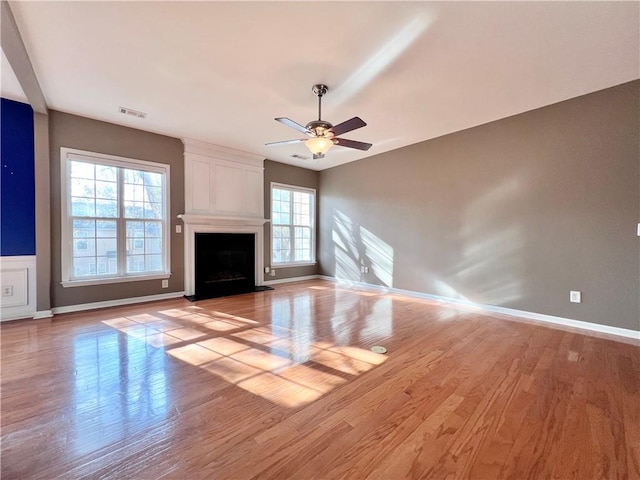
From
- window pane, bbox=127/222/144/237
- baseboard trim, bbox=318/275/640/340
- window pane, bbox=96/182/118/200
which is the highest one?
window pane, bbox=96/182/118/200

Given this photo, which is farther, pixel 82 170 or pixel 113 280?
pixel 113 280

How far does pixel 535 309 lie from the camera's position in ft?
12.1

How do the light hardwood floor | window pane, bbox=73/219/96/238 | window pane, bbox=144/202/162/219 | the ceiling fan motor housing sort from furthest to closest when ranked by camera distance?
window pane, bbox=144/202/162/219 → window pane, bbox=73/219/96/238 → the ceiling fan motor housing → the light hardwood floor

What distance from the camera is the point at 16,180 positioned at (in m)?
3.46

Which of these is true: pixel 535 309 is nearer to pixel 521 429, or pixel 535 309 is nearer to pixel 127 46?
pixel 521 429

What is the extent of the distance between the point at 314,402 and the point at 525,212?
12.6 ft

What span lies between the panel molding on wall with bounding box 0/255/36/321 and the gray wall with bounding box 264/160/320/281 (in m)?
3.64

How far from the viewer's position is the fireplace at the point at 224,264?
503cm

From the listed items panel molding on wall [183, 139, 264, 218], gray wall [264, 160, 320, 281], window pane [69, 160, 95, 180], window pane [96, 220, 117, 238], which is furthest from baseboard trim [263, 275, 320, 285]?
window pane [69, 160, 95, 180]

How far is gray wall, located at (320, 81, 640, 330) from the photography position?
3.09m

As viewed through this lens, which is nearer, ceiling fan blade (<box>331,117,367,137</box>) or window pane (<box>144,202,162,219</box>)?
ceiling fan blade (<box>331,117,367,137</box>)

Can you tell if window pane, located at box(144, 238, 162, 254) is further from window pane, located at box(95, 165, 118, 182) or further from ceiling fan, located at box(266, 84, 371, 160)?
ceiling fan, located at box(266, 84, 371, 160)

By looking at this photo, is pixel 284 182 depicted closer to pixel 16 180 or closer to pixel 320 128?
pixel 320 128

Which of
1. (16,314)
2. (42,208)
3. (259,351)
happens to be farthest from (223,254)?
(259,351)
